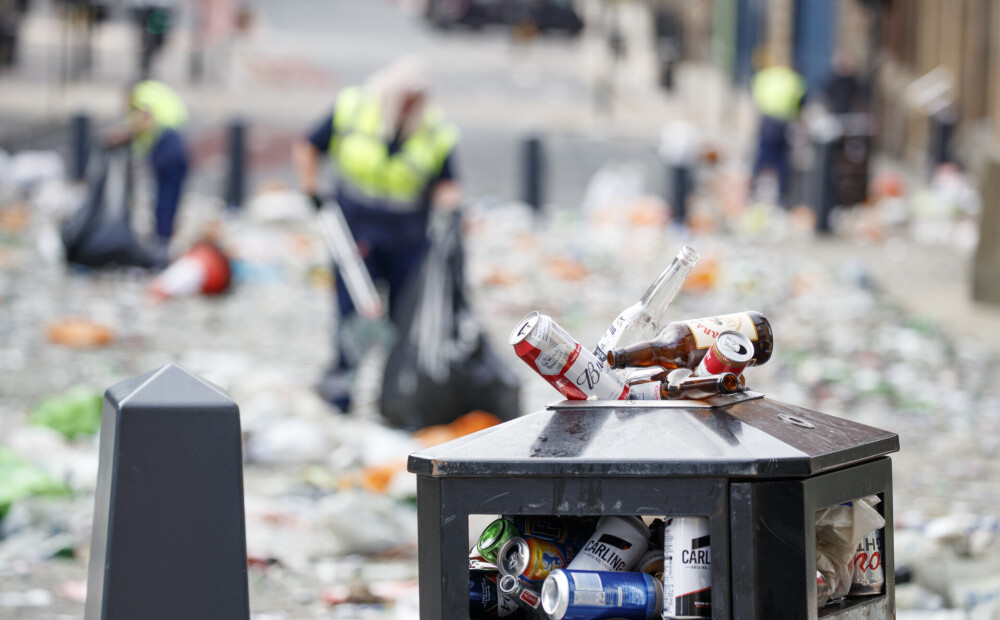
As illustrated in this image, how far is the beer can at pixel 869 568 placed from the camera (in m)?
2.55

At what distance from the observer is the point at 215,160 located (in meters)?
18.9

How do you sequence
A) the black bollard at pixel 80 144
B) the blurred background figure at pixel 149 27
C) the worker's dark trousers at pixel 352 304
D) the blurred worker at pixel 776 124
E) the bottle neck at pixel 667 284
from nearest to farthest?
1. the bottle neck at pixel 667 284
2. the worker's dark trousers at pixel 352 304
3. the black bollard at pixel 80 144
4. the blurred worker at pixel 776 124
5. the blurred background figure at pixel 149 27

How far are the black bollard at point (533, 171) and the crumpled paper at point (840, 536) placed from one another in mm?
13181

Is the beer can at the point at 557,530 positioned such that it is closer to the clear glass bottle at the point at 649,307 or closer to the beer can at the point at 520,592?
the beer can at the point at 520,592

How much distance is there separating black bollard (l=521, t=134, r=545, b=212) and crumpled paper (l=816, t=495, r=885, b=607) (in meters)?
13.2

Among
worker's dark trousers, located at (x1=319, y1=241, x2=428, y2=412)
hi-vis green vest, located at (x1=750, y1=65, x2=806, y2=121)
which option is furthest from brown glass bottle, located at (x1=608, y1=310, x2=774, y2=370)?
hi-vis green vest, located at (x1=750, y1=65, x2=806, y2=121)

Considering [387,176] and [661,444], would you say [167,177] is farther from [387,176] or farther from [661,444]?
[661,444]

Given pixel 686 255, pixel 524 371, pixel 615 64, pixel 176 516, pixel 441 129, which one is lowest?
pixel 524 371

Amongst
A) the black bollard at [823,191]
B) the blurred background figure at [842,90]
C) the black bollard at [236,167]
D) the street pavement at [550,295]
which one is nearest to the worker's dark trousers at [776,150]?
the street pavement at [550,295]

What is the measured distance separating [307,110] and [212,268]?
12888 mm

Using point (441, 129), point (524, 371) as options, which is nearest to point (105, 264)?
point (524, 371)

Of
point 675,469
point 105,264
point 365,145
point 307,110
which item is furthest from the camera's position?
point 307,110

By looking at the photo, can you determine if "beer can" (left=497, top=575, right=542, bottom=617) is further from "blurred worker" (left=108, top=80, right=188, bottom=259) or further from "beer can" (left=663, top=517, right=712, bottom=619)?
"blurred worker" (left=108, top=80, right=188, bottom=259)

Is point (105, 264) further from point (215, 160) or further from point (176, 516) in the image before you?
point (176, 516)
